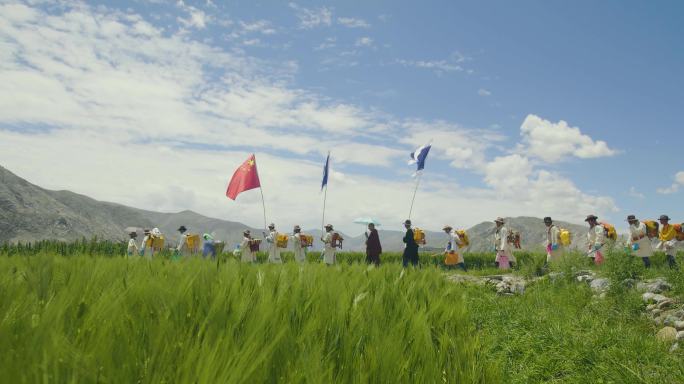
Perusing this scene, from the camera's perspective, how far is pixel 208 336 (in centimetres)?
140

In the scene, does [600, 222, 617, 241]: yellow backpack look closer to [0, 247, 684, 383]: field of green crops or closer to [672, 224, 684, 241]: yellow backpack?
[672, 224, 684, 241]: yellow backpack

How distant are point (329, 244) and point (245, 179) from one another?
495cm

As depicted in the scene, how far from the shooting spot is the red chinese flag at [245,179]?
2058cm

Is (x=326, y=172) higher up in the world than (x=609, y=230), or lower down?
higher up

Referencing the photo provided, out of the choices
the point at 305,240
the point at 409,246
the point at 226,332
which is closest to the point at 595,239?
the point at 409,246

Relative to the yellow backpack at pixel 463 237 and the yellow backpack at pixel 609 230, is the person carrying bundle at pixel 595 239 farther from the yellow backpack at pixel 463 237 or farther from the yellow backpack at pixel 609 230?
the yellow backpack at pixel 463 237

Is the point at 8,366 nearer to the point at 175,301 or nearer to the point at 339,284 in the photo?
the point at 175,301

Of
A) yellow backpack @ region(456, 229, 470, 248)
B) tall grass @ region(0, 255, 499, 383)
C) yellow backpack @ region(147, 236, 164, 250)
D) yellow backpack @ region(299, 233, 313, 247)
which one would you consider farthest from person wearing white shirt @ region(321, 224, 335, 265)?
tall grass @ region(0, 255, 499, 383)

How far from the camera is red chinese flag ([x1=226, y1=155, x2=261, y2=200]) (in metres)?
20.6

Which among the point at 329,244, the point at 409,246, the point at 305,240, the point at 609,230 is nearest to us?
the point at 609,230

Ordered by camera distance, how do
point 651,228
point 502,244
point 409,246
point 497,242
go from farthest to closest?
point 497,242 < point 502,244 < point 409,246 < point 651,228

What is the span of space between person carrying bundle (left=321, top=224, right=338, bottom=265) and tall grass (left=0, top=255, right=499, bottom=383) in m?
15.4

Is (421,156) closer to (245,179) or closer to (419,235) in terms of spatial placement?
(419,235)

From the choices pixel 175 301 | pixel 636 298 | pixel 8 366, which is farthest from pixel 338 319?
pixel 636 298
